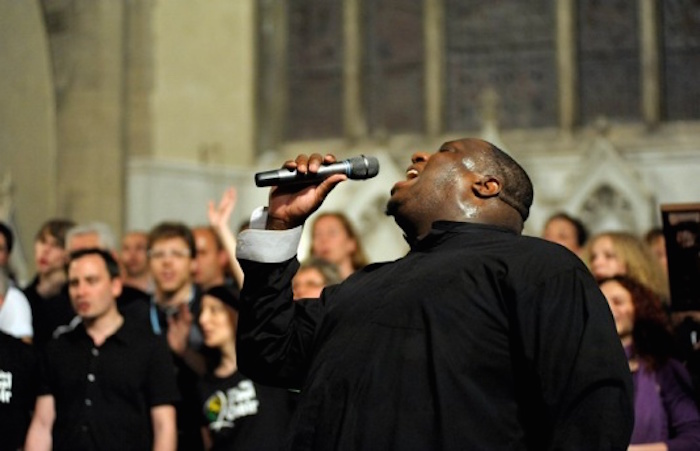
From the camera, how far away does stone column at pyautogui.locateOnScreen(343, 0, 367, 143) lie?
44.7 feet

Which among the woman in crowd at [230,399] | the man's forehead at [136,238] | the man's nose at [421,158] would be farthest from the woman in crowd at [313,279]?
the man's nose at [421,158]

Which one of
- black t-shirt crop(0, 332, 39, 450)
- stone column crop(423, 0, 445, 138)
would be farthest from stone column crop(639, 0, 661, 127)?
black t-shirt crop(0, 332, 39, 450)

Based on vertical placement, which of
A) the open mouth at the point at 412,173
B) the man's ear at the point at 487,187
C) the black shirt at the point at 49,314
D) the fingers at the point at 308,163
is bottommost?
the black shirt at the point at 49,314

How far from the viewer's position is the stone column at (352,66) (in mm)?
13625

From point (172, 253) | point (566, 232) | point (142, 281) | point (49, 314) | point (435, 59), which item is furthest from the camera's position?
point (435, 59)

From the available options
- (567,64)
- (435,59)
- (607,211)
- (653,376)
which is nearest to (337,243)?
(653,376)

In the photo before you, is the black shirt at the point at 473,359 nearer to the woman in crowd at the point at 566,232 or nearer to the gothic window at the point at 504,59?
the woman in crowd at the point at 566,232

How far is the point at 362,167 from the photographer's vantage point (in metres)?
3.37

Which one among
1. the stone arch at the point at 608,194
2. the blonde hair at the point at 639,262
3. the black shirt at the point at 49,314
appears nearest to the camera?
the blonde hair at the point at 639,262

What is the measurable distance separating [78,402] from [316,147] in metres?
7.90

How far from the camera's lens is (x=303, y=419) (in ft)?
10.3

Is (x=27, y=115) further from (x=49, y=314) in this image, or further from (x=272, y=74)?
(x=49, y=314)

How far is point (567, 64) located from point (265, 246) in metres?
9.97

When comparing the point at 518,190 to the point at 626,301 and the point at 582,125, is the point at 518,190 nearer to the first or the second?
the point at 626,301
